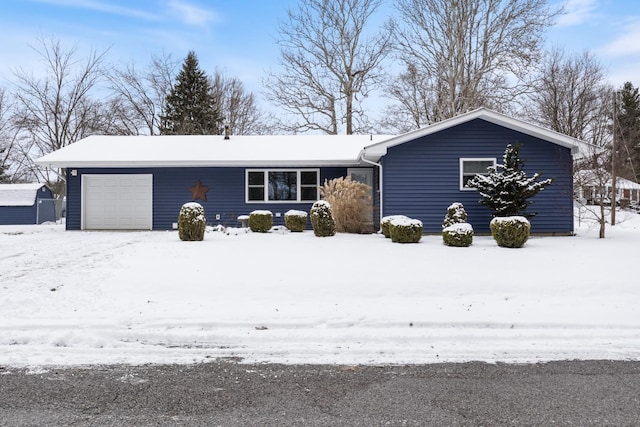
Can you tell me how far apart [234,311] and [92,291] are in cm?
229

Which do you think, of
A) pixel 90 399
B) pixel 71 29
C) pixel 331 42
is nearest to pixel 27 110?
pixel 71 29

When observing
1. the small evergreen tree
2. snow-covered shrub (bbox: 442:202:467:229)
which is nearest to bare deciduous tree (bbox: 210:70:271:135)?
snow-covered shrub (bbox: 442:202:467:229)

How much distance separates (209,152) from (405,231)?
9159mm

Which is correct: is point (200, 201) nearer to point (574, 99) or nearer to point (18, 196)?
point (18, 196)

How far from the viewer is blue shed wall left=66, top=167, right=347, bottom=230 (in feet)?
55.4

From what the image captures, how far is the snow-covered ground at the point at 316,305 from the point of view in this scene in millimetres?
4492

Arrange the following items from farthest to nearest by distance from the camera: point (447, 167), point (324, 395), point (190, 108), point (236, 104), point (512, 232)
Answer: point (236, 104)
point (190, 108)
point (447, 167)
point (512, 232)
point (324, 395)

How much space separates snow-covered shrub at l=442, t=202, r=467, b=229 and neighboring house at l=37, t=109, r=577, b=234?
34.7 inches

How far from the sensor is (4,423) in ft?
9.37

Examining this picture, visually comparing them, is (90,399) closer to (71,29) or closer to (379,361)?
(379,361)

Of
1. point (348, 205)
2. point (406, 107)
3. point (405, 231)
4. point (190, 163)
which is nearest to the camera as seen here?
point (405, 231)

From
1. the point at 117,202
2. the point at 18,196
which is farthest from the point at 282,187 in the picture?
the point at 18,196

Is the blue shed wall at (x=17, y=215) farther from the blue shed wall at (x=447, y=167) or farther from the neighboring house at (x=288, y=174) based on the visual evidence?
the blue shed wall at (x=447, y=167)

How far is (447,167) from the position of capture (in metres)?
14.0
